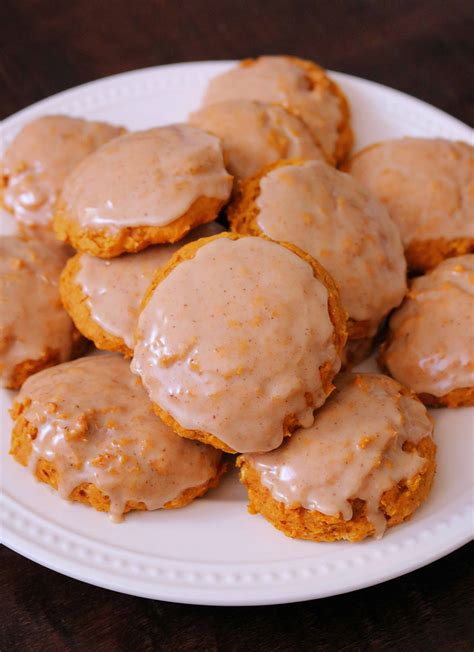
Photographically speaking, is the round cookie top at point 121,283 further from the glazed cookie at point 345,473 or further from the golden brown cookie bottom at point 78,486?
the glazed cookie at point 345,473

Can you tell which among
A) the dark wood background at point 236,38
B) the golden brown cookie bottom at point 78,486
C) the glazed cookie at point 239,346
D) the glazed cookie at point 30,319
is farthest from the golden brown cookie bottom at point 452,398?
the dark wood background at point 236,38

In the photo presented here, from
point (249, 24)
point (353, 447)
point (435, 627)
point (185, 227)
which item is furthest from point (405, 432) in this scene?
point (249, 24)

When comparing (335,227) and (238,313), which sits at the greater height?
(238,313)

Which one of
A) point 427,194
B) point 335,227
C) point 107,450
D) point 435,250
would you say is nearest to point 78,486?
point 107,450

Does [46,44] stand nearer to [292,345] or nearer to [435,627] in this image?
[292,345]

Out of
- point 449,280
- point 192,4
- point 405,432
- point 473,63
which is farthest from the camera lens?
point 192,4

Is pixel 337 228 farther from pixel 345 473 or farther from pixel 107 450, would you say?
pixel 107 450
